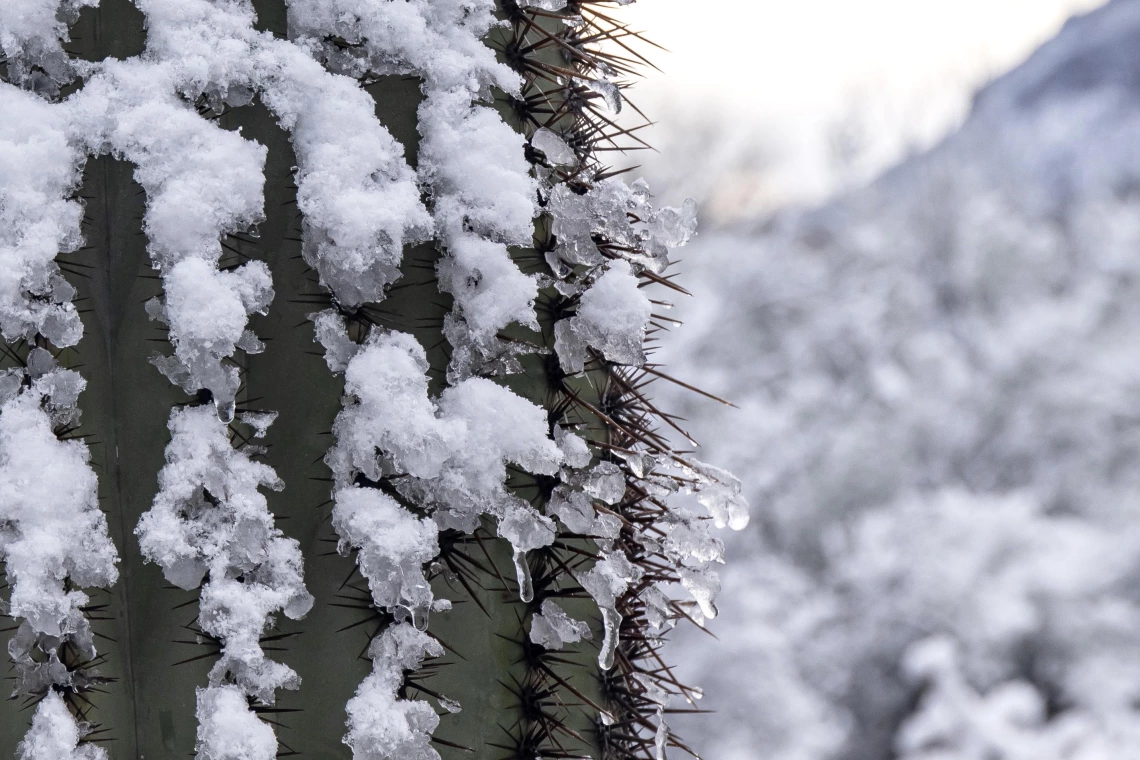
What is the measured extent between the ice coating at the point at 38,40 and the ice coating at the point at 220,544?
15cm

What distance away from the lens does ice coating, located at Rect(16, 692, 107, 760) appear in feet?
1.27

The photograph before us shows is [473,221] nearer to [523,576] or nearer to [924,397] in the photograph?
[523,576]

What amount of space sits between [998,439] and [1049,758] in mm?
729

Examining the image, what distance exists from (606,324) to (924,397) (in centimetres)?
204

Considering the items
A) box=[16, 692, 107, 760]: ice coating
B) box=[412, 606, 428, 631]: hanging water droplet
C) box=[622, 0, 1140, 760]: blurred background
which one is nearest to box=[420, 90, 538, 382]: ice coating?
box=[412, 606, 428, 631]: hanging water droplet

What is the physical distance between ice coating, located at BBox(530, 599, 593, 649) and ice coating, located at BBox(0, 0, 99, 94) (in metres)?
0.32

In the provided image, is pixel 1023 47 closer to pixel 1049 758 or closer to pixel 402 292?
pixel 1049 758

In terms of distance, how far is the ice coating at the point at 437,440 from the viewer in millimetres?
391

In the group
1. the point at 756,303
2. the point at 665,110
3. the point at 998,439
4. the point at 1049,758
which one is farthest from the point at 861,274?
the point at 1049,758

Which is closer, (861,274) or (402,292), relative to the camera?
(402,292)

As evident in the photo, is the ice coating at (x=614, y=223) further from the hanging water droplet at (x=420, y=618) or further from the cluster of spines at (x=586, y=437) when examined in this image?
the hanging water droplet at (x=420, y=618)

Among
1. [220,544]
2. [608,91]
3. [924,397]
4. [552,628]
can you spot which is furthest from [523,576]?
[924,397]

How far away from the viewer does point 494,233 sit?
0.42 meters

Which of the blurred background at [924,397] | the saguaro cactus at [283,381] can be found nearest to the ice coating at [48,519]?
the saguaro cactus at [283,381]
